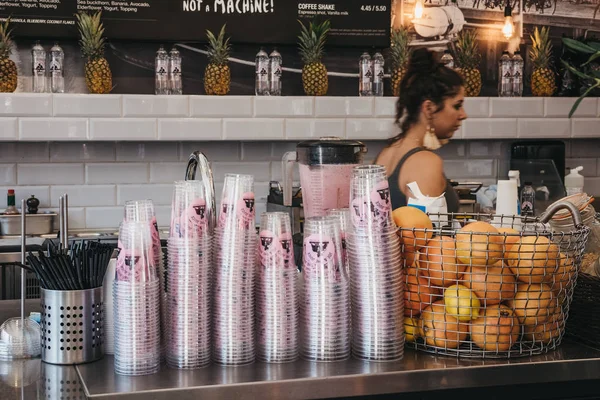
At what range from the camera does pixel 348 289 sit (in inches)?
65.5

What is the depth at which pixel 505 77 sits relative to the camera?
191 inches

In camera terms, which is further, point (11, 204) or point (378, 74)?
point (378, 74)

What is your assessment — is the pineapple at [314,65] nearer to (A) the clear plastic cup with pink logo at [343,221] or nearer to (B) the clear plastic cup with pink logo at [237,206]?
(A) the clear plastic cup with pink logo at [343,221]

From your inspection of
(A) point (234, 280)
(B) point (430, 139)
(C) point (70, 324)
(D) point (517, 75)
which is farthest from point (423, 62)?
(C) point (70, 324)

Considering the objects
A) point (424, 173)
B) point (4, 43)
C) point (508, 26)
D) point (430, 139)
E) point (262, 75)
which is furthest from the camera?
point (508, 26)

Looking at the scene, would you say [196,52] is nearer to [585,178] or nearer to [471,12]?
[471,12]

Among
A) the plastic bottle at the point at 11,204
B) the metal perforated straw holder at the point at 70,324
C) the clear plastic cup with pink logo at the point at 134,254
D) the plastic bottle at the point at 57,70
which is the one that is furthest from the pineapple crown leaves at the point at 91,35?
the clear plastic cup with pink logo at the point at 134,254

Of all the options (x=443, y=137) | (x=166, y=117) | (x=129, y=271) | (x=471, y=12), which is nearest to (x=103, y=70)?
(x=166, y=117)

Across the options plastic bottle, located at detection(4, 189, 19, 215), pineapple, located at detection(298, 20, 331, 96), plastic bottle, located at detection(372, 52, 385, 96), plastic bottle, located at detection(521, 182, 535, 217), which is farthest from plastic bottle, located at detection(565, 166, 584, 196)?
plastic bottle, located at detection(4, 189, 19, 215)

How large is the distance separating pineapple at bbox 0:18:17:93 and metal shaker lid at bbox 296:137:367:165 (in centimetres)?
252

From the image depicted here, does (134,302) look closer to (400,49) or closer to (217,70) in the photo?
(217,70)

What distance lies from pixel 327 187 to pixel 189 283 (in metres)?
0.51

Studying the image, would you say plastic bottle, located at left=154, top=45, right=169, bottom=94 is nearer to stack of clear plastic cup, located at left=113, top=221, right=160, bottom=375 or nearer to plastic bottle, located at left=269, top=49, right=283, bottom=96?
plastic bottle, located at left=269, top=49, right=283, bottom=96

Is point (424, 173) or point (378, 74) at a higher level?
point (378, 74)
